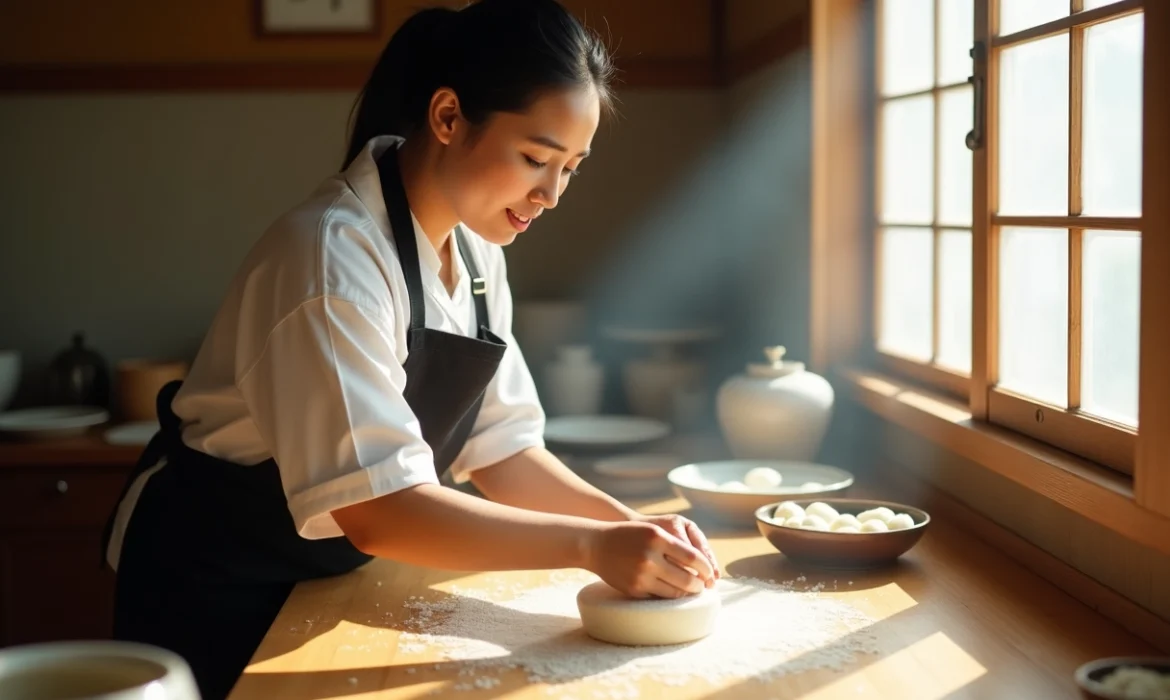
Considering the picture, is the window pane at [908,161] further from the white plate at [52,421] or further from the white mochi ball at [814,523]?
the white plate at [52,421]

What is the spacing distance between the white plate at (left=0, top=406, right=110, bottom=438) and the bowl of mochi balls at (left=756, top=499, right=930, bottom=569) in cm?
217

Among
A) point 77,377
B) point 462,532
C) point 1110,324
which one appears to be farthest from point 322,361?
point 77,377

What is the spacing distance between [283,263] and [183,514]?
44cm

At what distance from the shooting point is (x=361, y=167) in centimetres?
178

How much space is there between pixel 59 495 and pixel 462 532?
2107 mm

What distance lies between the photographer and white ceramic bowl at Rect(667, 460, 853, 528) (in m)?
2.04

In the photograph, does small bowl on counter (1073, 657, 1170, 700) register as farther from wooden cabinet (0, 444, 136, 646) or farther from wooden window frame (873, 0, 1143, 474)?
wooden cabinet (0, 444, 136, 646)

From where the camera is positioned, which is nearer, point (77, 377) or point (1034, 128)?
point (1034, 128)

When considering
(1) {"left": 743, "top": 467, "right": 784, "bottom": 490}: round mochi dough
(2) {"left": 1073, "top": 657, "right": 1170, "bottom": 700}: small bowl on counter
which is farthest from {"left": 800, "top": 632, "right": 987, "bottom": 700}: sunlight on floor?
(1) {"left": 743, "top": 467, "right": 784, "bottom": 490}: round mochi dough

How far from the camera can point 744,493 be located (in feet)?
6.66

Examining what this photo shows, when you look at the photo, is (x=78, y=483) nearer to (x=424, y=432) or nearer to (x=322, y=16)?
(x=322, y=16)

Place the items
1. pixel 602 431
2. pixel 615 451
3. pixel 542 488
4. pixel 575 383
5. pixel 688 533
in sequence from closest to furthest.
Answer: pixel 688 533
pixel 542 488
pixel 615 451
pixel 602 431
pixel 575 383

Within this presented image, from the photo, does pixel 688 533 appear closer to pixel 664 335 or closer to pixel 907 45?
pixel 907 45

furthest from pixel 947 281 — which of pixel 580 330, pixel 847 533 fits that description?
pixel 580 330
